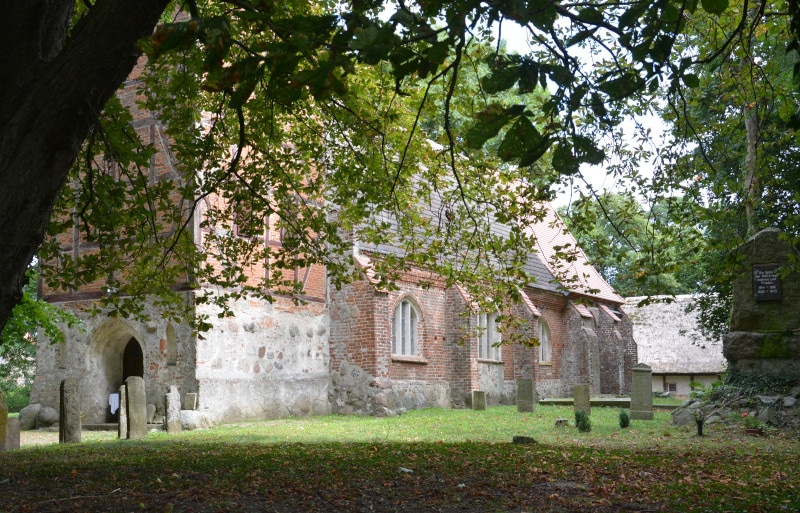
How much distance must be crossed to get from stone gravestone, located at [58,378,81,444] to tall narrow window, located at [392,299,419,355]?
33.2ft

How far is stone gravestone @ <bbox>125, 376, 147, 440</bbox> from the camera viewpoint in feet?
47.9

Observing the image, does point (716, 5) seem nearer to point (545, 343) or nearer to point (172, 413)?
point (172, 413)

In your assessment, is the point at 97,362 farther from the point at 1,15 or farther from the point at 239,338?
the point at 1,15

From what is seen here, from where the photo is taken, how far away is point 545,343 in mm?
29812

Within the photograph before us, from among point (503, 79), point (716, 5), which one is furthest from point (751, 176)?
point (503, 79)

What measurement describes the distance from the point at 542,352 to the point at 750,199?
2134cm

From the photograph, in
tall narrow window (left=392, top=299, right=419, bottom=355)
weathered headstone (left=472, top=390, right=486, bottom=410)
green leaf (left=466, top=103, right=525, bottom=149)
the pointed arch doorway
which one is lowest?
weathered headstone (left=472, top=390, right=486, bottom=410)

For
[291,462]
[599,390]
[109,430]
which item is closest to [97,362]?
[109,430]

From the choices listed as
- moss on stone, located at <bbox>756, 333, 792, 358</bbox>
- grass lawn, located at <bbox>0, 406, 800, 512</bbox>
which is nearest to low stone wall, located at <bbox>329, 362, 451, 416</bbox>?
grass lawn, located at <bbox>0, 406, 800, 512</bbox>

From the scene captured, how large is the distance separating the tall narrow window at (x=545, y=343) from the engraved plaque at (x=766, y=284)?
583 inches

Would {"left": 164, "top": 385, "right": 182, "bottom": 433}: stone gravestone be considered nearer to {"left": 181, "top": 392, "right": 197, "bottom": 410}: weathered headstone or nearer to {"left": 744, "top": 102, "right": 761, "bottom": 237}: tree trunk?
{"left": 181, "top": 392, "right": 197, "bottom": 410}: weathered headstone

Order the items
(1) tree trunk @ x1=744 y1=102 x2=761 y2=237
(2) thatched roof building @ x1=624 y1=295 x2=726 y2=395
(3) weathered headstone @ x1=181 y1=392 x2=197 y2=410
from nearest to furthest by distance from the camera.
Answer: (1) tree trunk @ x1=744 y1=102 x2=761 y2=237
(3) weathered headstone @ x1=181 y1=392 x2=197 y2=410
(2) thatched roof building @ x1=624 y1=295 x2=726 y2=395

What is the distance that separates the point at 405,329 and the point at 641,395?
26.1 ft

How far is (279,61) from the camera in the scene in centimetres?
373
